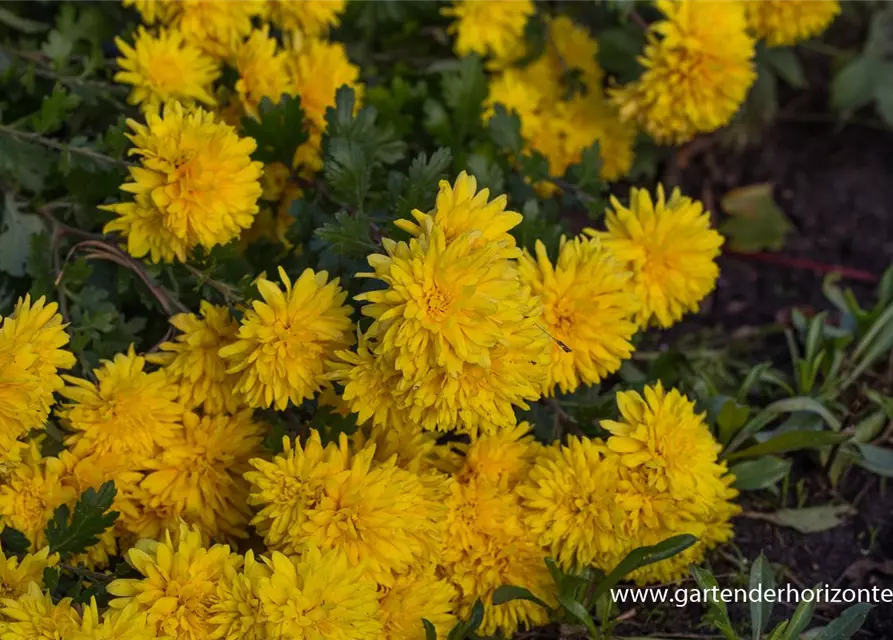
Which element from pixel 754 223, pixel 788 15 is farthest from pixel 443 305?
pixel 754 223

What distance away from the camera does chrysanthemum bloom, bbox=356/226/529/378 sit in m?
1.36

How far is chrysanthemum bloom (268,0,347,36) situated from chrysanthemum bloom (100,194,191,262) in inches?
23.4

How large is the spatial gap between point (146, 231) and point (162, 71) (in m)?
0.39

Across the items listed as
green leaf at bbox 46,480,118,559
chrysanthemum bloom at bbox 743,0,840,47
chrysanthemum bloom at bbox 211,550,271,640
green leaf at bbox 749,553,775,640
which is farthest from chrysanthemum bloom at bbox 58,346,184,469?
chrysanthemum bloom at bbox 743,0,840,47

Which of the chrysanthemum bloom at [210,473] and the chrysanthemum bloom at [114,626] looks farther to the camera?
the chrysanthemum bloom at [210,473]

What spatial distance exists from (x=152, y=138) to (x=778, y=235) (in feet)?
6.25

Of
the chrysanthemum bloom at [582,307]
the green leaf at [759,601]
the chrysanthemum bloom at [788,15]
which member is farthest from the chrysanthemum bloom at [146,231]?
the chrysanthemum bloom at [788,15]

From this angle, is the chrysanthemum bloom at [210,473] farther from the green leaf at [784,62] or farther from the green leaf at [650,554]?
the green leaf at [784,62]

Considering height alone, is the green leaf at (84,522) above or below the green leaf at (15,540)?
above

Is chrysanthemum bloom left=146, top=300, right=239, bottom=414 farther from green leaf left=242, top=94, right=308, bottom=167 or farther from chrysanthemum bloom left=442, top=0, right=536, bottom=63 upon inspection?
chrysanthemum bloom left=442, top=0, right=536, bottom=63

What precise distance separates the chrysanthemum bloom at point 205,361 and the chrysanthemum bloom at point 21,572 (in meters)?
0.35

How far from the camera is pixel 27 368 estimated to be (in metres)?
1.47

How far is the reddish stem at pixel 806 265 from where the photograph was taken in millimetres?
2768

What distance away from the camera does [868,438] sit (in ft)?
7.07
